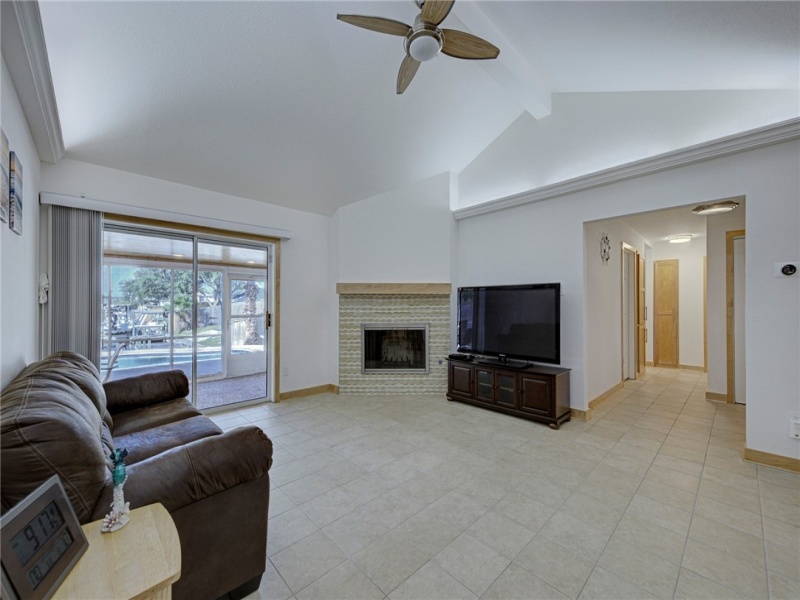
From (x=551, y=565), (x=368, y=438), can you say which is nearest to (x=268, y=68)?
(x=368, y=438)

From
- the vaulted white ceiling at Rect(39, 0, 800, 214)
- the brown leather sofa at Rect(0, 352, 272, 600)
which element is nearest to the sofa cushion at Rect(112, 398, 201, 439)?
the brown leather sofa at Rect(0, 352, 272, 600)

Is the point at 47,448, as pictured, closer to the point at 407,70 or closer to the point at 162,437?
the point at 162,437

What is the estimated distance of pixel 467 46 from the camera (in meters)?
2.11

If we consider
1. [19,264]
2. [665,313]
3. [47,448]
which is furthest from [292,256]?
[665,313]

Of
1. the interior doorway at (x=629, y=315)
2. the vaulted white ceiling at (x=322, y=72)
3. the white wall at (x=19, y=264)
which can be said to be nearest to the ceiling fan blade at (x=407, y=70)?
the vaulted white ceiling at (x=322, y=72)

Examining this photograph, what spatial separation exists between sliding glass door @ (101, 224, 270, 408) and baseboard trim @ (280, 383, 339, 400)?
0.26 m

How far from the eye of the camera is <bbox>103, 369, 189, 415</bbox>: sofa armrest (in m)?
2.58

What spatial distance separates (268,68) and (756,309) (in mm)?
4204

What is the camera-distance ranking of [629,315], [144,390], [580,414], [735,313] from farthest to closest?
[629,315]
[735,313]
[580,414]
[144,390]

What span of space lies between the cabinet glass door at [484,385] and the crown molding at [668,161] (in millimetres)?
2073

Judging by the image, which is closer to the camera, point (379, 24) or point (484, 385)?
point (379, 24)

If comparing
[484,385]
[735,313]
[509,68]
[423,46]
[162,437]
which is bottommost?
[484,385]

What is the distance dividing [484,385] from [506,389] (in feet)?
0.92

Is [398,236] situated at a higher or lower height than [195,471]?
higher
